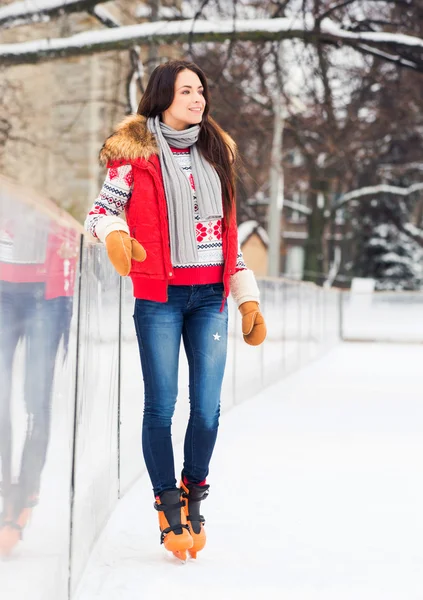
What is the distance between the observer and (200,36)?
1162cm

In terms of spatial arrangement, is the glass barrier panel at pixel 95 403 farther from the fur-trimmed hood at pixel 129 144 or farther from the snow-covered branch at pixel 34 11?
the snow-covered branch at pixel 34 11

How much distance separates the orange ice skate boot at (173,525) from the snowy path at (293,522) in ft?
0.22

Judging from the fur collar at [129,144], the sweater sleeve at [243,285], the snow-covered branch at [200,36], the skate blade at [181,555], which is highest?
the snow-covered branch at [200,36]

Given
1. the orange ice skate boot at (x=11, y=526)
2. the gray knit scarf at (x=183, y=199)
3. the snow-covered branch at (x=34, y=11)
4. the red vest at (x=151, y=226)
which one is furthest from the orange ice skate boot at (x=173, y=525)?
the snow-covered branch at (x=34, y=11)

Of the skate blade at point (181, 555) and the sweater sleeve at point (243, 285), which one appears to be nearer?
the skate blade at point (181, 555)

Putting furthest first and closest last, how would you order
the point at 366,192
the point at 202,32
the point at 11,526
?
1. the point at 366,192
2. the point at 202,32
3. the point at 11,526

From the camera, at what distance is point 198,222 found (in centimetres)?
359

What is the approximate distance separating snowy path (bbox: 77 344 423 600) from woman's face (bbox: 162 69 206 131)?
1427 mm

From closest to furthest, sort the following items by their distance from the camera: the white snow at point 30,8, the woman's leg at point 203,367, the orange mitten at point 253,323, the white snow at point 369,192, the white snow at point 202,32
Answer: the woman's leg at point 203,367 → the orange mitten at point 253,323 → the white snow at point 202,32 → the white snow at point 30,8 → the white snow at point 369,192

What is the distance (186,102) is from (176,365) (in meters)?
0.85

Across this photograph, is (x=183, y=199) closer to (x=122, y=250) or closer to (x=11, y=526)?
(x=122, y=250)

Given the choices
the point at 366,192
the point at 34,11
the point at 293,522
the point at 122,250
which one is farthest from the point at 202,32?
the point at 366,192

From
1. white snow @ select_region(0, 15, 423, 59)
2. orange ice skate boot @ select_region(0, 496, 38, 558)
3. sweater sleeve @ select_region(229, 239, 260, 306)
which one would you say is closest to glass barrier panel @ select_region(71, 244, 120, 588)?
sweater sleeve @ select_region(229, 239, 260, 306)

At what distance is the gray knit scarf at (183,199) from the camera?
11.5 ft
